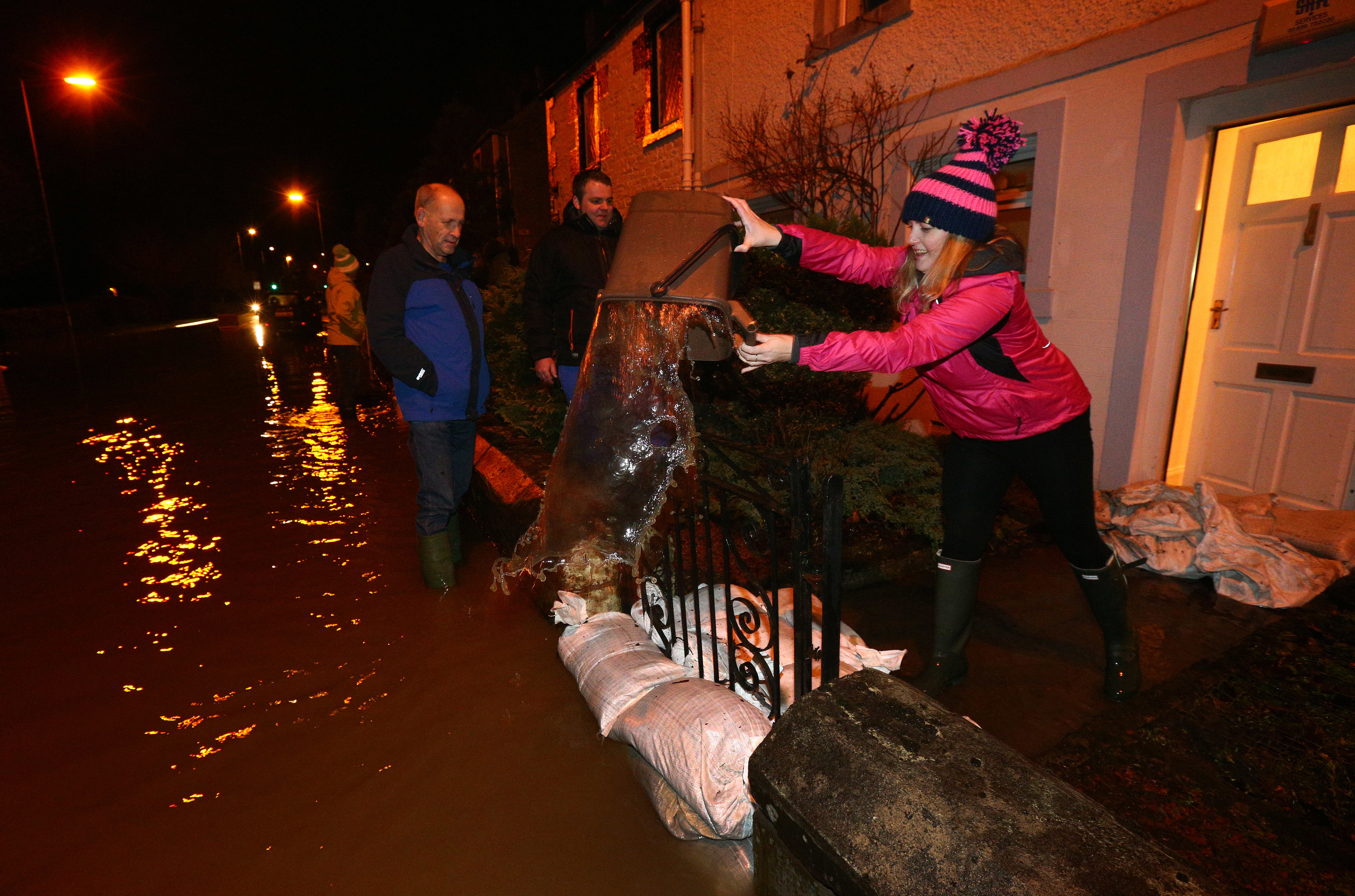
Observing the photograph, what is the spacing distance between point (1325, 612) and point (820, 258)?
327 cm

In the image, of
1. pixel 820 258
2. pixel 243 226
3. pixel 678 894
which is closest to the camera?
pixel 678 894

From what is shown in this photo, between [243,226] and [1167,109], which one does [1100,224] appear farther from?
[243,226]

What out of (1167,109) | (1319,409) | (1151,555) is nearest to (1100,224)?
(1167,109)

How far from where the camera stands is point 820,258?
2848mm

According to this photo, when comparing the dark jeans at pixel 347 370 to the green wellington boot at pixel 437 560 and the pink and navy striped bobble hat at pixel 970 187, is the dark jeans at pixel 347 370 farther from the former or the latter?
the pink and navy striped bobble hat at pixel 970 187

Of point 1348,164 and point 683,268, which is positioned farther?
point 1348,164

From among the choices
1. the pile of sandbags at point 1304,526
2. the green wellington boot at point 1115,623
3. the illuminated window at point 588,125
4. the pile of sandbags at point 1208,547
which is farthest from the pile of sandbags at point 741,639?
the illuminated window at point 588,125

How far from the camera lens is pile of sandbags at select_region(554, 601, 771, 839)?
2.23m

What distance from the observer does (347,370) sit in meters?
9.71

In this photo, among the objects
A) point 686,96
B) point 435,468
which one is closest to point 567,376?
point 435,468

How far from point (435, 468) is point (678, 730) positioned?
2.46m

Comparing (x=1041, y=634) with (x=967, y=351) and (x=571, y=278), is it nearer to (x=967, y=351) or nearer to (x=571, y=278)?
(x=967, y=351)

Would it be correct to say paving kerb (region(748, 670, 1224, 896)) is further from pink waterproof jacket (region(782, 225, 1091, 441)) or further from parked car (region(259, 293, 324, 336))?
parked car (region(259, 293, 324, 336))

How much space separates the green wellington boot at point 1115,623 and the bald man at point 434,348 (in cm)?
332
